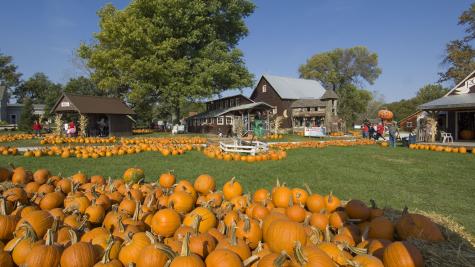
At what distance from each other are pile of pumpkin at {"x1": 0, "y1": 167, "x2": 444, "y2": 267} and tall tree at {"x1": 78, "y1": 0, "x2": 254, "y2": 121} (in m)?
30.4

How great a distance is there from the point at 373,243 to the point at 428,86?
72.1 metres

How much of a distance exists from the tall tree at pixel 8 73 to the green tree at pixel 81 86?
3643cm

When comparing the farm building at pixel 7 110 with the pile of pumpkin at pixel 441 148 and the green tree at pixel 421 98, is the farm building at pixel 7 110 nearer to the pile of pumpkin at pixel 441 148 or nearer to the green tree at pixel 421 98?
the pile of pumpkin at pixel 441 148

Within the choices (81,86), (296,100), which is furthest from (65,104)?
(296,100)

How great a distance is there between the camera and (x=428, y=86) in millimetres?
62969

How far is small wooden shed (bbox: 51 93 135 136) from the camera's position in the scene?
98.4 feet

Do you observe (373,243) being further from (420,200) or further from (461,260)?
(420,200)

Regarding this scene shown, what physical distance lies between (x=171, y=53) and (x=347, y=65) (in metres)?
57.2

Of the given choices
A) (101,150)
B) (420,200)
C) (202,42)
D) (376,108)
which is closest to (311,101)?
(202,42)

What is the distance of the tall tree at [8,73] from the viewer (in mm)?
74875

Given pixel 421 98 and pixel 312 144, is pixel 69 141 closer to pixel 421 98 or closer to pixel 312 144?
pixel 312 144

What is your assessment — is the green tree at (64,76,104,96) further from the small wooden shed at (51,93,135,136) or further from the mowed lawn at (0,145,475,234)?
the mowed lawn at (0,145,475,234)

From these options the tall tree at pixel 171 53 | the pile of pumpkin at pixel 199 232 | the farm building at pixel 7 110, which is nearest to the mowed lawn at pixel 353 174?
the pile of pumpkin at pixel 199 232

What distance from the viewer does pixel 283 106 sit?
46.2m
